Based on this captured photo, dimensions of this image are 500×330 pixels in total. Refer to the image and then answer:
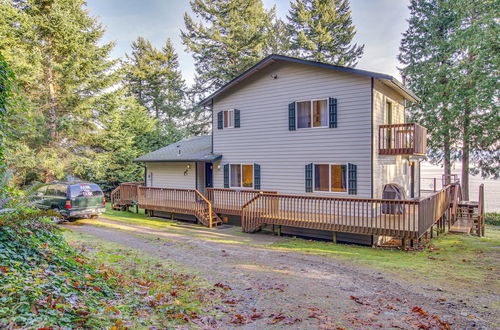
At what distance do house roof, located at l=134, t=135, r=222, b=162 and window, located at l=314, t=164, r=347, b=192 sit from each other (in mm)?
5327

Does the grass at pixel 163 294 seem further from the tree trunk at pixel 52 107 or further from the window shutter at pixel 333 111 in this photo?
the tree trunk at pixel 52 107

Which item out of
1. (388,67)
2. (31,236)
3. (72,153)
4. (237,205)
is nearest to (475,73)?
(388,67)

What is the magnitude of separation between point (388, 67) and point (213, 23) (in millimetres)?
18139

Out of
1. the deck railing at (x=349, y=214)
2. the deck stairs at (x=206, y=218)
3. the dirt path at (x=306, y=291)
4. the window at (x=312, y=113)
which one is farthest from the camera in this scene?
the deck stairs at (x=206, y=218)

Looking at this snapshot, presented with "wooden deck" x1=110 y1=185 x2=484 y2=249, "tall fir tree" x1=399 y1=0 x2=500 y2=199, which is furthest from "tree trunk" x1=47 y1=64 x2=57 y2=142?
"tall fir tree" x1=399 y1=0 x2=500 y2=199

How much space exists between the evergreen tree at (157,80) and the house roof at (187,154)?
51.0ft

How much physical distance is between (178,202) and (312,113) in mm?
7633

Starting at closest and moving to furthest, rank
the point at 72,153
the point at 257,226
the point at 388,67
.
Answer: the point at 257,226
the point at 72,153
the point at 388,67

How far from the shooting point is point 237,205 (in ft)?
43.3

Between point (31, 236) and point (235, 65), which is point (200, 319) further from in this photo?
point (235, 65)

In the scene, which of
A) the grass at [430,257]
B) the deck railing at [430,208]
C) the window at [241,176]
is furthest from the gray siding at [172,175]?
the deck railing at [430,208]

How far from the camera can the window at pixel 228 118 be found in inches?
599

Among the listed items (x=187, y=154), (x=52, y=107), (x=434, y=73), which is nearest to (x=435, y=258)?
(x=187, y=154)

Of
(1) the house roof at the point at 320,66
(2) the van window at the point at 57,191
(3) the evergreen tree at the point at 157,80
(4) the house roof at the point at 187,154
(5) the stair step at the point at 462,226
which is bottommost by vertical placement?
(5) the stair step at the point at 462,226
